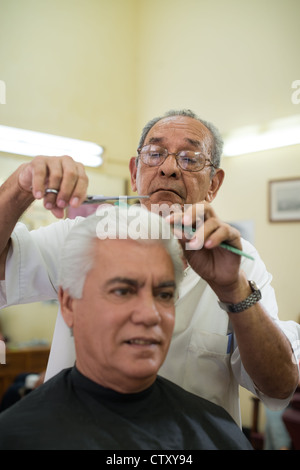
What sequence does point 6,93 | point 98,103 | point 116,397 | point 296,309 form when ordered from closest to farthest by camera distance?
point 116,397 < point 296,309 < point 6,93 < point 98,103

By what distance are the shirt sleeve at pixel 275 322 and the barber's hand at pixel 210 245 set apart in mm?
223

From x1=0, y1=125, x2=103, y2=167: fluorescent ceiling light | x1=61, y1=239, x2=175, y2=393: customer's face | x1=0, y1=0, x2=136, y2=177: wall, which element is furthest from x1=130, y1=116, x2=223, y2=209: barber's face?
x1=0, y1=0, x2=136, y2=177: wall

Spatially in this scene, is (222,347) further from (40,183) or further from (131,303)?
(40,183)

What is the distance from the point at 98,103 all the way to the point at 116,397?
387 centimetres

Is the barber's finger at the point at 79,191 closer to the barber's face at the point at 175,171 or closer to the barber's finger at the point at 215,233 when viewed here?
the barber's finger at the point at 215,233

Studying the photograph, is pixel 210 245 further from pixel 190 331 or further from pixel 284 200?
pixel 284 200

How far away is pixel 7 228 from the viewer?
1.09 meters

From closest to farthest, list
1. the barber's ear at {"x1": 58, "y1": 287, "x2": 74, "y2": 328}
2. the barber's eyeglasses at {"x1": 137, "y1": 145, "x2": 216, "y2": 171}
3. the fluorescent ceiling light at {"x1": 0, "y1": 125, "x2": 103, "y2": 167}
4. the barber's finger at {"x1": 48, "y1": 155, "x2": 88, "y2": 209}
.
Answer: the barber's finger at {"x1": 48, "y1": 155, "x2": 88, "y2": 209} → the barber's ear at {"x1": 58, "y1": 287, "x2": 74, "y2": 328} → the barber's eyeglasses at {"x1": 137, "y1": 145, "x2": 216, "y2": 171} → the fluorescent ceiling light at {"x1": 0, "y1": 125, "x2": 103, "y2": 167}

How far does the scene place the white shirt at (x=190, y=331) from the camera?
127 centimetres

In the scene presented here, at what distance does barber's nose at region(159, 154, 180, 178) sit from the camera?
1294 mm

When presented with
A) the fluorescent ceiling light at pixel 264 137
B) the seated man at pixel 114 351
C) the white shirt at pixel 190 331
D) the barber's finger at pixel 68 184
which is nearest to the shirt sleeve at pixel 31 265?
the white shirt at pixel 190 331

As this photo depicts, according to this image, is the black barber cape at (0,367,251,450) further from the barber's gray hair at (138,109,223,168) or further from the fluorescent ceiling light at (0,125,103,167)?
the fluorescent ceiling light at (0,125,103,167)

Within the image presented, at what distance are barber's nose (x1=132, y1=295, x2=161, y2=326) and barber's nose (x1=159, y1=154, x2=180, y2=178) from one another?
1.60 ft
